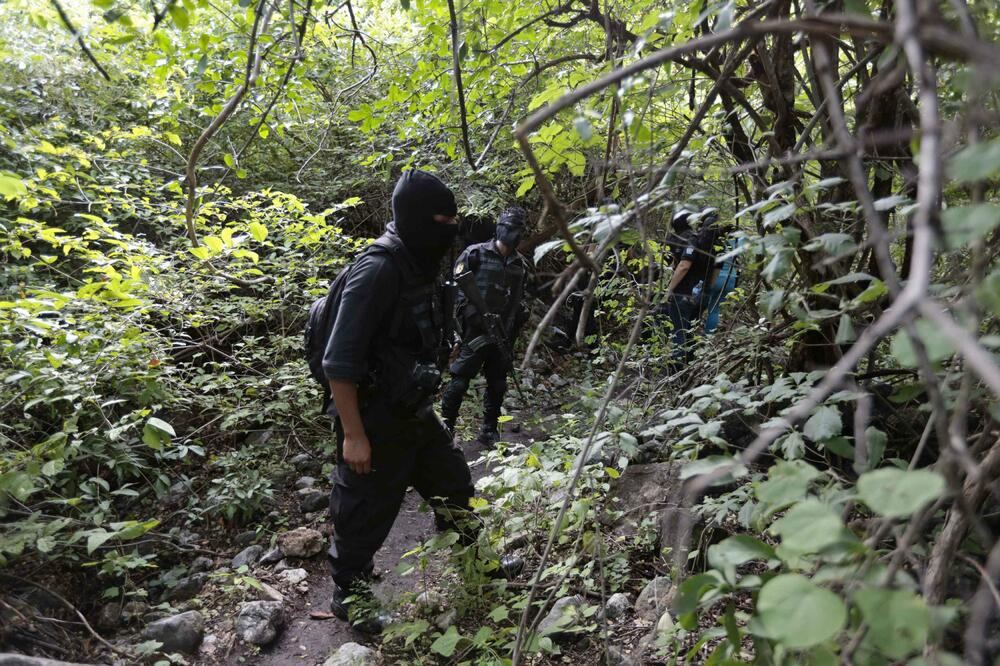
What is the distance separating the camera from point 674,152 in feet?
5.79

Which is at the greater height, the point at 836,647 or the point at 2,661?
the point at 836,647

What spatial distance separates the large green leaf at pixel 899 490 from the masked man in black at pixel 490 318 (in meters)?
4.14

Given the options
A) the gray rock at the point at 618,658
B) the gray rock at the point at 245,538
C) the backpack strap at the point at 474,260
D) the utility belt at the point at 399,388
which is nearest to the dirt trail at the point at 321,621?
the gray rock at the point at 245,538

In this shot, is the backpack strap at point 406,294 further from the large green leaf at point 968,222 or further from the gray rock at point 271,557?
the large green leaf at point 968,222

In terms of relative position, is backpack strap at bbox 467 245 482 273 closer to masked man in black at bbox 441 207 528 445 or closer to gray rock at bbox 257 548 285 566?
masked man in black at bbox 441 207 528 445

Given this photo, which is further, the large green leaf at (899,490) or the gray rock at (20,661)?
the gray rock at (20,661)

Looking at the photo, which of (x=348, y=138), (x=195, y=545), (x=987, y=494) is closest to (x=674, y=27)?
(x=987, y=494)

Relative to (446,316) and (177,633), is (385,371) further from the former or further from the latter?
(177,633)

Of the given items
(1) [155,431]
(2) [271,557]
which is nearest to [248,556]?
(2) [271,557]

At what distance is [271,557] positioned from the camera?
3578 mm

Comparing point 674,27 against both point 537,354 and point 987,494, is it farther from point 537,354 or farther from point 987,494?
point 537,354

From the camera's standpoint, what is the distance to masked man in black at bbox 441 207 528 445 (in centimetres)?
496

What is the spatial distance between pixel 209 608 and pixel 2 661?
1.15 meters

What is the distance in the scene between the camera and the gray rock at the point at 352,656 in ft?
8.43
